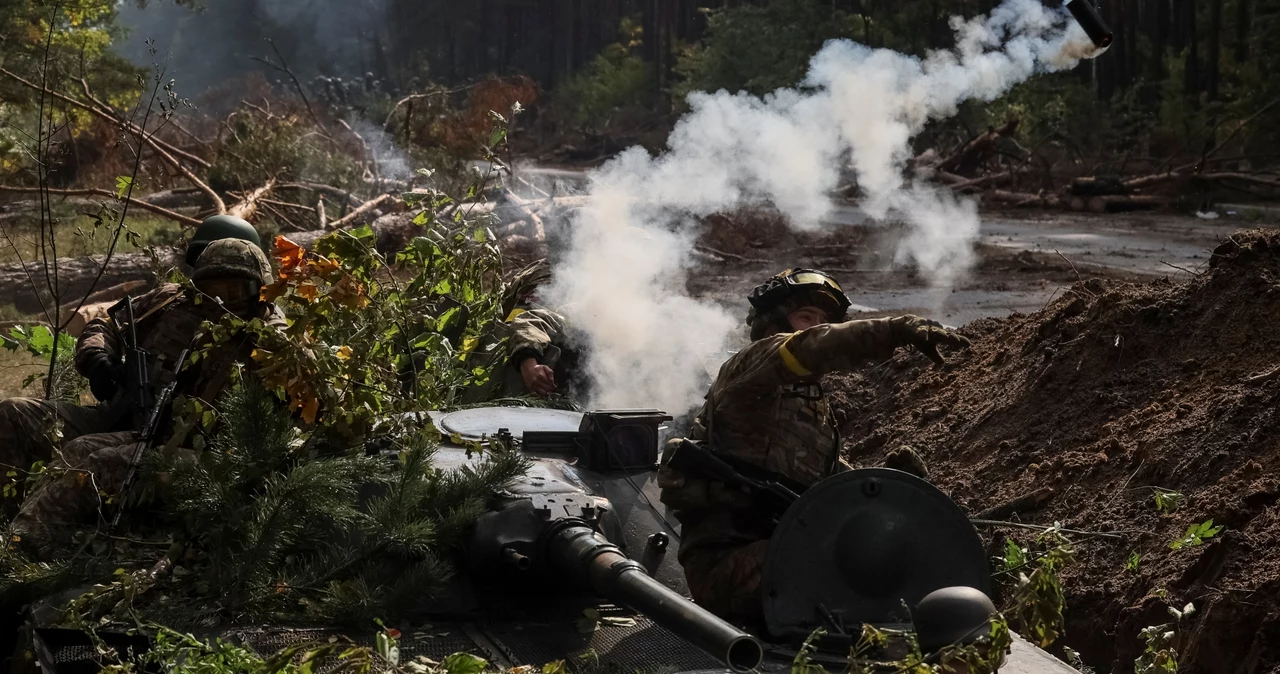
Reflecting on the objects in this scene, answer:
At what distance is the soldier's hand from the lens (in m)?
7.86

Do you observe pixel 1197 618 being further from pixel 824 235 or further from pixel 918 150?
pixel 918 150

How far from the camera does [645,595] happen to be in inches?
173

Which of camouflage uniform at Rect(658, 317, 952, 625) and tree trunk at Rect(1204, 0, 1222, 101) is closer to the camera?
camouflage uniform at Rect(658, 317, 952, 625)

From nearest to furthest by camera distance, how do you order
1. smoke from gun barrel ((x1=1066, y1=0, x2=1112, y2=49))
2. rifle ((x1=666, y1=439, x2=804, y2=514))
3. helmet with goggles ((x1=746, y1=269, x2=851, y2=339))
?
rifle ((x1=666, y1=439, x2=804, y2=514)) < helmet with goggles ((x1=746, y1=269, x2=851, y2=339)) < smoke from gun barrel ((x1=1066, y1=0, x2=1112, y2=49))

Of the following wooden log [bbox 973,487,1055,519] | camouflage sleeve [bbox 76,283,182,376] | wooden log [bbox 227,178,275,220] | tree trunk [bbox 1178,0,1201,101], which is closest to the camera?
camouflage sleeve [bbox 76,283,182,376]

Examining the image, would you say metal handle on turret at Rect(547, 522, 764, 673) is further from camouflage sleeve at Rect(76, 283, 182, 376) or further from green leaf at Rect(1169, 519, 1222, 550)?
camouflage sleeve at Rect(76, 283, 182, 376)

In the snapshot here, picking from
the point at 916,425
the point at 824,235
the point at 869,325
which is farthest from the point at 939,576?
the point at 824,235

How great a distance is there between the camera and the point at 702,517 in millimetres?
5465

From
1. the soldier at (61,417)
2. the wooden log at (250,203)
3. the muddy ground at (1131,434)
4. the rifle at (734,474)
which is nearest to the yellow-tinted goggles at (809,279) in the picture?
the rifle at (734,474)

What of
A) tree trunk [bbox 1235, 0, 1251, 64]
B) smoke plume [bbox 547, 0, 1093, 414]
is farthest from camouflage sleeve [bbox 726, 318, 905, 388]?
tree trunk [bbox 1235, 0, 1251, 64]

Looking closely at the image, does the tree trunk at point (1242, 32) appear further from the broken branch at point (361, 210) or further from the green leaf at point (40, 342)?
the green leaf at point (40, 342)

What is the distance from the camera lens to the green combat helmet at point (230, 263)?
6.75 m

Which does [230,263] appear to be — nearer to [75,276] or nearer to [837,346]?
[837,346]

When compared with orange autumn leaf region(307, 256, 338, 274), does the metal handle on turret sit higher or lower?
lower
